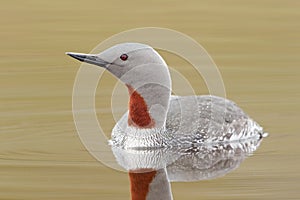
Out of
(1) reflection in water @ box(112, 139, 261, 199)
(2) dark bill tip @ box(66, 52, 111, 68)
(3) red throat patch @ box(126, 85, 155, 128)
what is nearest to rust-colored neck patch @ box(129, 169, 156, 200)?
(1) reflection in water @ box(112, 139, 261, 199)

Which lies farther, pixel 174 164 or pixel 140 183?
pixel 174 164

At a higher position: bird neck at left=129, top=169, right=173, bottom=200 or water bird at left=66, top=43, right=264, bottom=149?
water bird at left=66, top=43, right=264, bottom=149

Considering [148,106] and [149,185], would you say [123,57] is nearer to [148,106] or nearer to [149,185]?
[148,106]

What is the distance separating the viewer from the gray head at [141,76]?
10.5 meters

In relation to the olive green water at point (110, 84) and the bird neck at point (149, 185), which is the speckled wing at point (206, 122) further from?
the bird neck at point (149, 185)

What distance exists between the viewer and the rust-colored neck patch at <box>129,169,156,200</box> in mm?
9086

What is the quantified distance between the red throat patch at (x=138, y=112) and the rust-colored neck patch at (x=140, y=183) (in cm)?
97

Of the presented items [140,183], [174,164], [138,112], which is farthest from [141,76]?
[140,183]

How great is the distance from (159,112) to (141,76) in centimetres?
43

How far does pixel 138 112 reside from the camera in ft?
35.4

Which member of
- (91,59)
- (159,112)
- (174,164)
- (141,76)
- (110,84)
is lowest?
(174,164)

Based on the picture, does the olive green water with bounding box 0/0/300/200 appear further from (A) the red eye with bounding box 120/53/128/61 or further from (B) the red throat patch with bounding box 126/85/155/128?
(A) the red eye with bounding box 120/53/128/61

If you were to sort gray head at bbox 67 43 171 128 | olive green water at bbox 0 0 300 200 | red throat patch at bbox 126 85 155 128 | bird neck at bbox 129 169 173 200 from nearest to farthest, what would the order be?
bird neck at bbox 129 169 173 200 → olive green water at bbox 0 0 300 200 → gray head at bbox 67 43 171 128 → red throat patch at bbox 126 85 155 128

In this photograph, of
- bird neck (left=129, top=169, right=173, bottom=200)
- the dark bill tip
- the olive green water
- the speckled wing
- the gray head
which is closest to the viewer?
bird neck (left=129, top=169, right=173, bottom=200)
